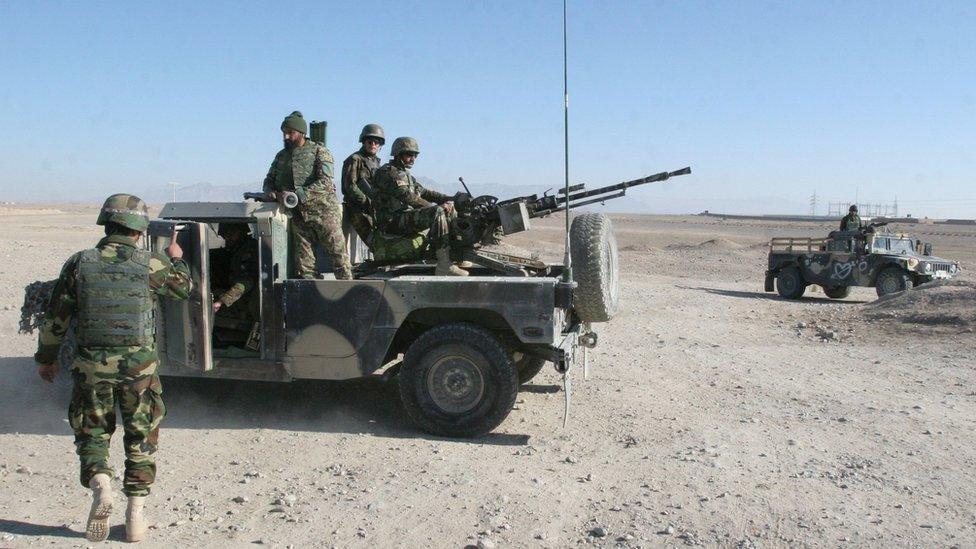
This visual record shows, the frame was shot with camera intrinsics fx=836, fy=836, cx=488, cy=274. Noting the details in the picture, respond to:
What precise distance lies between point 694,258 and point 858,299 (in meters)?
10.1

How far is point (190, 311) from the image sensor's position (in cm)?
557

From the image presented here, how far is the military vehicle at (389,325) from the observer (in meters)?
5.64

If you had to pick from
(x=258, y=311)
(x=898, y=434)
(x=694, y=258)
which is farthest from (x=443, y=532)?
(x=694, y=258)

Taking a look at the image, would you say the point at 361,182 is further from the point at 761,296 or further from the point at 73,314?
the point at 761,296

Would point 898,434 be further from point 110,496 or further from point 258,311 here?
point 110,496

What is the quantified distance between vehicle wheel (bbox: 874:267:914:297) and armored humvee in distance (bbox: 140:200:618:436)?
12905mm

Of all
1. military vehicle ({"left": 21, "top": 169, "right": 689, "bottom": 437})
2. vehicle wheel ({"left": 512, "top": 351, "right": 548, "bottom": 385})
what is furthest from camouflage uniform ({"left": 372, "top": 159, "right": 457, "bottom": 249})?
vehicle wheel ({"left": 512, "top": 351, "right": 548, "bottom": 385})

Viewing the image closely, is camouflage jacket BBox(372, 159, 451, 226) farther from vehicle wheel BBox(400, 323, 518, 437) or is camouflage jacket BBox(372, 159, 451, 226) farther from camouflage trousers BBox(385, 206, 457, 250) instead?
vehicle wheel BBox(400, 323, 518, 437)

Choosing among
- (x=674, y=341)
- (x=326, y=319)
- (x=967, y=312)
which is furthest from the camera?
(x=967, y=312)

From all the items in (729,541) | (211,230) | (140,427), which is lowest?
(729,541)

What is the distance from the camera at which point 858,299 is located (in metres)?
18.2

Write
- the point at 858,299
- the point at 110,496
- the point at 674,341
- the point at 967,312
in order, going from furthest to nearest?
the point at 858,299, the point at 967,312, the point at 674,341, the point at 110,496

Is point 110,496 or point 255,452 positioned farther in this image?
point 255,452

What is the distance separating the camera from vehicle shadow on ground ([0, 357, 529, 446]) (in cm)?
609
